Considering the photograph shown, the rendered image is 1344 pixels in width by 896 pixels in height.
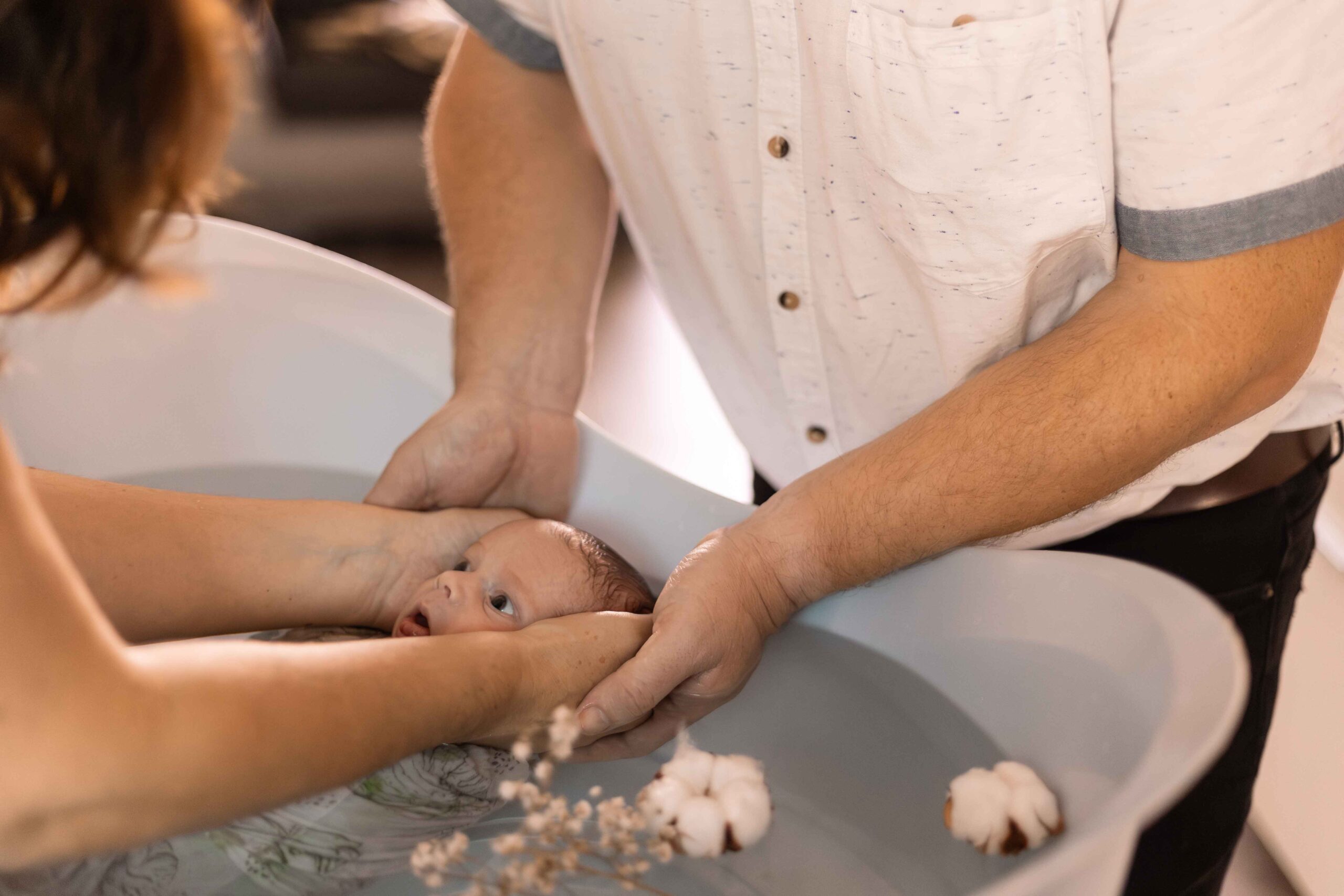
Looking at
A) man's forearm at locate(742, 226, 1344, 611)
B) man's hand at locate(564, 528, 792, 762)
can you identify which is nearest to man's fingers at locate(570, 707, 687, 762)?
man's hand at locate(564, 528, 792, 762)

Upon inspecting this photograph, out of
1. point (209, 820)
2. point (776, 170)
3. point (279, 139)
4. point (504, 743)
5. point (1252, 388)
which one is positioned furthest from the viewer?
point (279, 139)

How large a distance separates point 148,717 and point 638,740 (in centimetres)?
31

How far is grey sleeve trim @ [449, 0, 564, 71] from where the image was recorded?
0.96 meters

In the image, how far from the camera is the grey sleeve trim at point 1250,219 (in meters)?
0.64

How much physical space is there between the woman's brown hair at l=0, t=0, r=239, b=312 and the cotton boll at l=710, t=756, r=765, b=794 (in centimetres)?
46

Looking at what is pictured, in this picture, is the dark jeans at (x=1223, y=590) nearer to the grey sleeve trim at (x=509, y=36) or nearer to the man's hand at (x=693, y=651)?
the man's hand at (x=693, y=651)

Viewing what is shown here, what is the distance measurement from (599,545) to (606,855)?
0.40 metres

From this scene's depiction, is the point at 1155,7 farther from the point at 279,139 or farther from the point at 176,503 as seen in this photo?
the point at 279,139

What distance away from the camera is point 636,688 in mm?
645

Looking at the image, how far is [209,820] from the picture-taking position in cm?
42

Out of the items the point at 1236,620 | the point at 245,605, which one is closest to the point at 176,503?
the point at 245,605

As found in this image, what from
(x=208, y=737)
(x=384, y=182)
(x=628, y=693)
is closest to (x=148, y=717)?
(x=208, y=737)

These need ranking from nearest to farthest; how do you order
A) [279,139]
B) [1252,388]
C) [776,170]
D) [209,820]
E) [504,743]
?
[209,820]
[504,743]
[1252,388]
[776,170]
[279,139]

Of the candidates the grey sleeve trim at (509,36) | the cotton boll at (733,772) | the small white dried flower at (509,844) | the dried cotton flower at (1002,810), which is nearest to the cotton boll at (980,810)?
the dried cotton flower at (1002,810)
